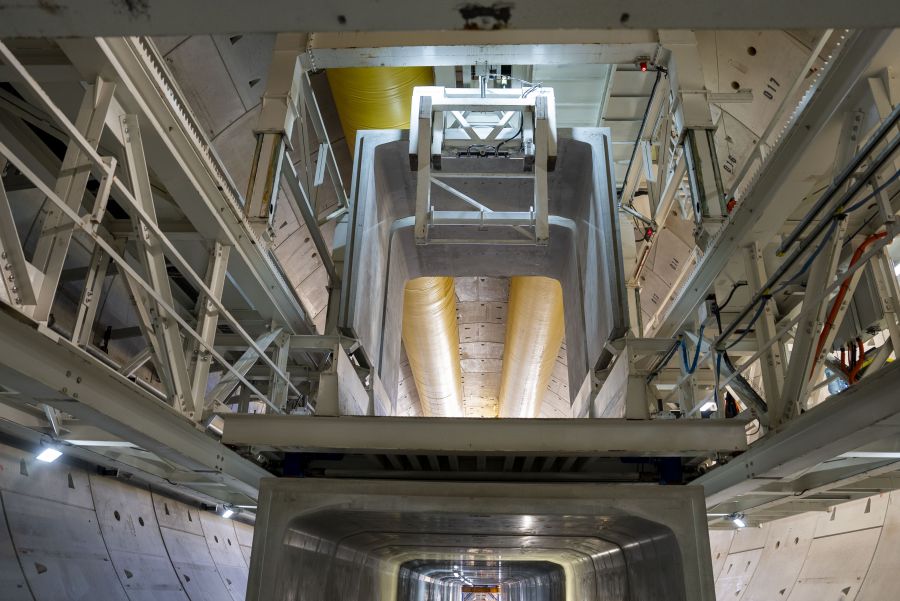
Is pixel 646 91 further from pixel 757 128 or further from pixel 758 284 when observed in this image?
pixel 758 284

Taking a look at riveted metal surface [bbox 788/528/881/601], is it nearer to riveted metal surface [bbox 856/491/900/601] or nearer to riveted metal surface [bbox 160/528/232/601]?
riveted metal surface [bbox 856/491/900/601]

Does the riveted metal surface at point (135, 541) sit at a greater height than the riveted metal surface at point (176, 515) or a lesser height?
lesser

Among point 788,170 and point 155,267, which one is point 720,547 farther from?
point 155,267

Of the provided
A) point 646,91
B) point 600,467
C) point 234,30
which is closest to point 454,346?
point 646,91

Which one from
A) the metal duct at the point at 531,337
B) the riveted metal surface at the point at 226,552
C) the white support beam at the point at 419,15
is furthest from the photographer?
the metal duct at the point at 531,337

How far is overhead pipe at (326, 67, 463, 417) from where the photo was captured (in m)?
8.95

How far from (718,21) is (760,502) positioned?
5465mm

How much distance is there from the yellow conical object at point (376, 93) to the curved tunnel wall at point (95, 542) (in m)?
5.72

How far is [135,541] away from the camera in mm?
7297

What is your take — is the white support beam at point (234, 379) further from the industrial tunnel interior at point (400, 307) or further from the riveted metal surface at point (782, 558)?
the riveted metal surface at point (782, 558)

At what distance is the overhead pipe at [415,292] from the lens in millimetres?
8953

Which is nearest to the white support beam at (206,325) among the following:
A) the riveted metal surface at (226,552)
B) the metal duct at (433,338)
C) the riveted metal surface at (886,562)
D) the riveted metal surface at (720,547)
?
the riveted metal surface at (226,552)

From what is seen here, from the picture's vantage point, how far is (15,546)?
5328 mm

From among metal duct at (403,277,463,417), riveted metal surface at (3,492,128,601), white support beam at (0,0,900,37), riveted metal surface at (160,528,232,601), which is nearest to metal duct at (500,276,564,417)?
metal duct at (403,277,463,417)
